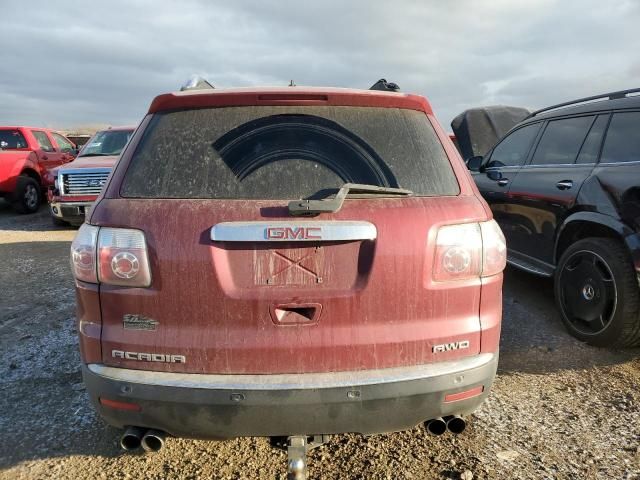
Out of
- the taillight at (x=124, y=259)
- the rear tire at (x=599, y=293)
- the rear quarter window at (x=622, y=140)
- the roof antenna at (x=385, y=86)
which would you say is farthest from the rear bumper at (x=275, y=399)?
the rear quarter window at (x=622, y=140)

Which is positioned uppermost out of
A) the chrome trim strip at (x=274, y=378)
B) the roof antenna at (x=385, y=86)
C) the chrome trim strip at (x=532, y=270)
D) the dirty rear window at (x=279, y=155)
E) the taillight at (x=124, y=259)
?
the roof antenna at (x=385, y=86)

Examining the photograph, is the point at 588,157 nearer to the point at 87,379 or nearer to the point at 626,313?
the point at 626,313

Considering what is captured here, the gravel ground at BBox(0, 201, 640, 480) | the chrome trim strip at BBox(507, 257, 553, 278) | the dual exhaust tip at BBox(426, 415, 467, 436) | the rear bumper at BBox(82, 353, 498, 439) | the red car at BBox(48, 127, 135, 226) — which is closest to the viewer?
the rear bumper at BBox(82, 353, 498, 439)

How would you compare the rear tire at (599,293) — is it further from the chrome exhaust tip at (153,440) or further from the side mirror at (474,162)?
the chrome exhaust tip at (153,440)

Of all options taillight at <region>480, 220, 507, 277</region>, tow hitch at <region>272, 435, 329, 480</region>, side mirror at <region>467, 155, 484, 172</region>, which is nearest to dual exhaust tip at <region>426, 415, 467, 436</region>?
tow hitch at <region>272, 435, 329, 480</region>

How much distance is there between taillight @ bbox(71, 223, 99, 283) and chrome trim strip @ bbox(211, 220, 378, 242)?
1.68 feet

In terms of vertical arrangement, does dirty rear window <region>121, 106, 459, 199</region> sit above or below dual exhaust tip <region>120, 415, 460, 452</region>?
above

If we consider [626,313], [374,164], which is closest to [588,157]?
[626,313]

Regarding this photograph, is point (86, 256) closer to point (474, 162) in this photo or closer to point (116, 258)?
point (116, 258)

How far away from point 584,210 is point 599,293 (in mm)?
691

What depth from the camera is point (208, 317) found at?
1882mm

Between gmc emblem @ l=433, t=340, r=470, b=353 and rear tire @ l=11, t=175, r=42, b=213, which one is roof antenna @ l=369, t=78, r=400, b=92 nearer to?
gmc emblem @ l=433, t=340, r=470, b=353

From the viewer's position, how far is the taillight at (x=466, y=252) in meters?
1.97

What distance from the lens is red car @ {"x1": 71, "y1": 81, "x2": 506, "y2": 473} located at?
1.87 metres
